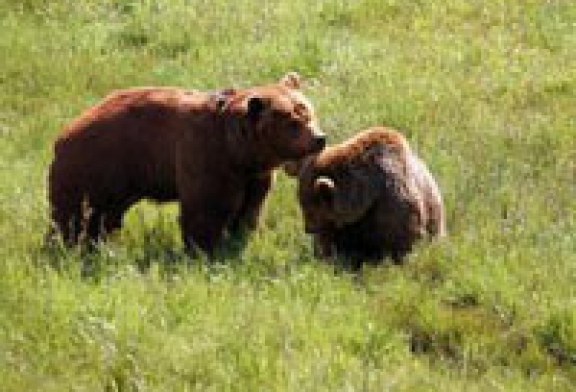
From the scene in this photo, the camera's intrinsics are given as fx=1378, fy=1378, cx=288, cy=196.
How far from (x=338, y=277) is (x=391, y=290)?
279 mm

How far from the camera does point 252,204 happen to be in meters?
7.59

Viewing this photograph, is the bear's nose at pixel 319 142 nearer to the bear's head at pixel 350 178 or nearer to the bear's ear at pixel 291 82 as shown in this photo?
the bear's head at pixel 350 178

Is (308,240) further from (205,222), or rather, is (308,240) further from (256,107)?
(256,107)

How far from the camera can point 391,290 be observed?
271 inches

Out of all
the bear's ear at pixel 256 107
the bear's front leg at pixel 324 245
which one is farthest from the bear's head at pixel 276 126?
the bear's front leg at pixel 324 245

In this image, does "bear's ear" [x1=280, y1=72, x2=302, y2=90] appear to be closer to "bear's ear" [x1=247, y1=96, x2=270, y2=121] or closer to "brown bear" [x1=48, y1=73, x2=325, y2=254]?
"brown bear" [x1=48, y1=73, x2=325, y2=254]

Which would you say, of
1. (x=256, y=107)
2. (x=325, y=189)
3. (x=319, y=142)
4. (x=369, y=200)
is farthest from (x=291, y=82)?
(x=369, y=200)

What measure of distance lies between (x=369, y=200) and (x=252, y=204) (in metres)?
0.70

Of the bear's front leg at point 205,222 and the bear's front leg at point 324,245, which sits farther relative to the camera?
the bear's front leg at point 324,245

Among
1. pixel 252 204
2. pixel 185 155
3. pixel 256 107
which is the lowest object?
pixel 252 204

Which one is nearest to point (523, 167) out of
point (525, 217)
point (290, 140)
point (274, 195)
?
point (525, 217)

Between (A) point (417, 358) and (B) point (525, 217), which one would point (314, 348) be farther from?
(B) point (525, 217)

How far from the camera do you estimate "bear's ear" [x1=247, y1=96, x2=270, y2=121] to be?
23.4 ft

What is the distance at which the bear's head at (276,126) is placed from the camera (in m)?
7.09
